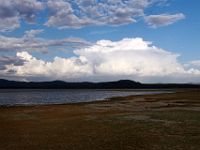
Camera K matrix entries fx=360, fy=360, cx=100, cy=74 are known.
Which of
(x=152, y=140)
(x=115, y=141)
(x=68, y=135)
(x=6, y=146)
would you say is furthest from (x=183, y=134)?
(x=6, y=146)

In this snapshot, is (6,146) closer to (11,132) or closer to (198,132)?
(11,132)

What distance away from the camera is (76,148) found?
59.3ft

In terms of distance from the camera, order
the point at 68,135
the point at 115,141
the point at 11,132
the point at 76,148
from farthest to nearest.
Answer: the point at 11,132 < the point at 68,135 < the point at 115,141 < the point at 76,148

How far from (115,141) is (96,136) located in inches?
91.3

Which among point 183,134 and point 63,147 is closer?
point 63,147

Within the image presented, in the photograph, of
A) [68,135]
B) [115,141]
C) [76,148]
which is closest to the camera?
[76,148]

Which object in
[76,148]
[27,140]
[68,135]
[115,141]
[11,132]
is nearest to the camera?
[76,148]

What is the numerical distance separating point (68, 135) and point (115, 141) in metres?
3.98

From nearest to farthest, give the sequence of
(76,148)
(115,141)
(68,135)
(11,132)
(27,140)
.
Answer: (76,148) → (115,141) → (27,140) → (68,135) → (11,132)

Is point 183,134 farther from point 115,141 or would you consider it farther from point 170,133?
point 115,141

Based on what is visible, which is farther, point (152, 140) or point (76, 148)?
point (152, 140)


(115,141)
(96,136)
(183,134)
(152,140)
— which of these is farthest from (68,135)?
(183,134)

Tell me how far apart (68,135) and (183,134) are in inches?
277

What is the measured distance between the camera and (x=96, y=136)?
71.3 feet
